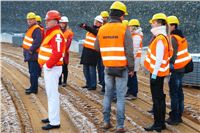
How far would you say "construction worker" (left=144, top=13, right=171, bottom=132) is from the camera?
671 centimetres

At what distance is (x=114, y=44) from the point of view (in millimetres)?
6633

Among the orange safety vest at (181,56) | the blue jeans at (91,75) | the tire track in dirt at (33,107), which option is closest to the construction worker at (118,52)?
the tire track in dirt at (33,107)

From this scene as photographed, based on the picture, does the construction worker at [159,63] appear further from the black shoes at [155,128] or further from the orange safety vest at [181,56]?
the orange safety vest at [181,56]

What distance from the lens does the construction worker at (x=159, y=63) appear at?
22.0 feet

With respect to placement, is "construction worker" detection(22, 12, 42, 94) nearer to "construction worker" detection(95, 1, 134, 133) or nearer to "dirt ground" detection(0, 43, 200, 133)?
"dirt ground" detection(0, 43, 200, 133)

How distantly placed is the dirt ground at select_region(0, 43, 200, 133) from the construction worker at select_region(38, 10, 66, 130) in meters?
0.28

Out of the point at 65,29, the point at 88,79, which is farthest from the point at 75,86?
the point at 65,29

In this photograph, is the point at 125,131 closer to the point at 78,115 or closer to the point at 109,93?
the point at 109,93

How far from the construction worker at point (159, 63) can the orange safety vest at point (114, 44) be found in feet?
1.63

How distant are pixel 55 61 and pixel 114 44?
0.99 m

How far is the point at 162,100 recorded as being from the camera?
22.7 ft

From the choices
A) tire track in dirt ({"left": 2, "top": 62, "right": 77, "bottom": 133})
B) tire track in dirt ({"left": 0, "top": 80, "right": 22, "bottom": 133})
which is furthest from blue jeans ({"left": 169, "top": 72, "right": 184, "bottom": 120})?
tire track in dirt ({"left": 0, "top": 80, "right": 22, "bottom": 133})

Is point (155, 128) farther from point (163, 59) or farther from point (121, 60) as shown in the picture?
point (121, 60)

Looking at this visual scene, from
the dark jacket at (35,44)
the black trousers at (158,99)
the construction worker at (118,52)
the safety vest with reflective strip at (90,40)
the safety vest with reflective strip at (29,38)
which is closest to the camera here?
the construction worker at (118,52)
